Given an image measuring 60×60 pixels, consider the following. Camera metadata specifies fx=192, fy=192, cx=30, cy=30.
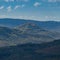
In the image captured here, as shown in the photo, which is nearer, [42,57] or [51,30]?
[42,57]

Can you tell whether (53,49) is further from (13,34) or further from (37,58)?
(13,34)

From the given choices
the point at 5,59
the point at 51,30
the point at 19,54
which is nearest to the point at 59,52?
the point at 19,54

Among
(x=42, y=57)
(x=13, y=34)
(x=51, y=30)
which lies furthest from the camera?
(x=13, y=34)

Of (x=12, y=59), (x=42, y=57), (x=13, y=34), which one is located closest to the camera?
(x=12, y=59)

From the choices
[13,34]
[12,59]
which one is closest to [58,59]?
[12,59]

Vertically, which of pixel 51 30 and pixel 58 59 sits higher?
pixel 51 30

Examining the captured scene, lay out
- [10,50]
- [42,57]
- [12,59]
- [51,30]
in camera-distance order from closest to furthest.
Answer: [12,59] → [42,57] → [10,50] → [51,30]

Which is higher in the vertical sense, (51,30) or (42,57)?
(51,30)

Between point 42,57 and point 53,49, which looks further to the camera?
point 53,49

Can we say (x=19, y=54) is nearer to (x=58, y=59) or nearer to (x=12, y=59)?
(x=12, y=59)
